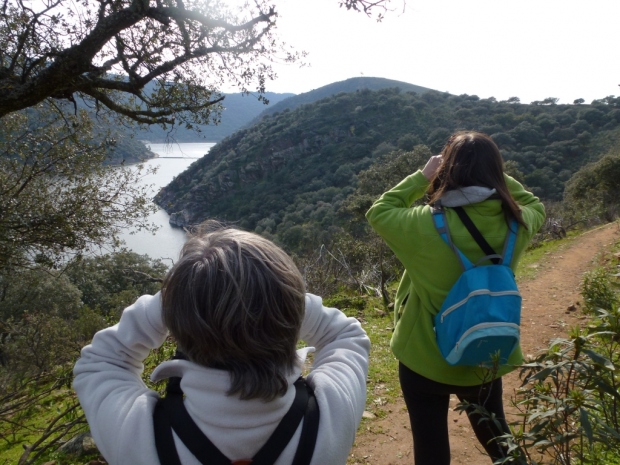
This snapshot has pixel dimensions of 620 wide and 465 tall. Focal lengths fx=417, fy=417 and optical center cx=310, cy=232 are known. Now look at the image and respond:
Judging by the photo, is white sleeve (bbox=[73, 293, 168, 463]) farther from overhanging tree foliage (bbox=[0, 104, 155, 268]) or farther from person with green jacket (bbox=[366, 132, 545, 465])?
overhanging tree foliage (bbox=[0, 104, 155, 268])

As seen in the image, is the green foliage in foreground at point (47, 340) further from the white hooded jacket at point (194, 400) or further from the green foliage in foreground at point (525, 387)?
the white hooded jacket at point (194, 400)

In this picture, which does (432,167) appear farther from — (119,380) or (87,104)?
(87,104)

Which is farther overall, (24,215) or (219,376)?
(24,215)

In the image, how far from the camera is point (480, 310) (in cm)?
146

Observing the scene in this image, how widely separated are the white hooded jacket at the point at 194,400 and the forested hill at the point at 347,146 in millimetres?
22752

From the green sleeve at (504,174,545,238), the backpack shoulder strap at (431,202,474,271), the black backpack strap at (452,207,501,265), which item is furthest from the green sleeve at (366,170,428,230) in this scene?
the green sleeve at (504,174,545,238)

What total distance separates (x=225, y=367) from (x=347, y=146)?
45926 millimetres

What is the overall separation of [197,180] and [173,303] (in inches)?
1413

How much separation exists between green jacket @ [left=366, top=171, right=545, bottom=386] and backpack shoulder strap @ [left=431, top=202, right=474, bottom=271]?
2 centimetres

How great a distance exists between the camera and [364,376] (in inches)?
42.7

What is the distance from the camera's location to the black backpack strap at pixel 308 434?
848 millimetres

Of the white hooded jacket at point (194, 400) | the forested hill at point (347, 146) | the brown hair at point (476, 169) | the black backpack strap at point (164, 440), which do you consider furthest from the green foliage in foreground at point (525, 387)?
the forested hill at point (347, 146)

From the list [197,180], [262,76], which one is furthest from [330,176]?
[262,76]

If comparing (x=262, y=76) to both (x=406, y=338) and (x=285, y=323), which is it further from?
(x=285, y=323)
